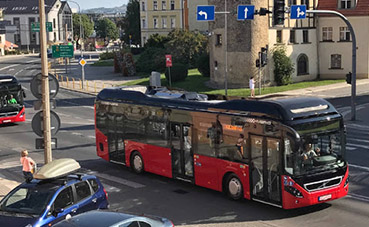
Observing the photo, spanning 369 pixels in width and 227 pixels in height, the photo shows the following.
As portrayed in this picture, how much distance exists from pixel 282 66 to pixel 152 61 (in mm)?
21094

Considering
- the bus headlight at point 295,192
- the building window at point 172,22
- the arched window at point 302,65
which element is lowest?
the bus headlight at point 295,192

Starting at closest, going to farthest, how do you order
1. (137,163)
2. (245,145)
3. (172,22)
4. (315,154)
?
(315,154) → (245,145) → (137,163) → (172,22)

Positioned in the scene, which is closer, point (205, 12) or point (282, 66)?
point (205, 12)

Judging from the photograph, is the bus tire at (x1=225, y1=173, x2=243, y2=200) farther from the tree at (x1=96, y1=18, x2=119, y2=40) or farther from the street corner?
the tree at (x1=96, y1=18, x2=119, y2=40)

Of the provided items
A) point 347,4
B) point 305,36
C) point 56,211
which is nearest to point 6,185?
point 56,211

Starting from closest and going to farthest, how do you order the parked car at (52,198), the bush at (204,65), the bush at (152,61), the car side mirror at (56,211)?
1. the parked car at (52,198)
2. the car side mirror at (56,211)
3. the bush at (204,65)
4. the bush at (152,61)

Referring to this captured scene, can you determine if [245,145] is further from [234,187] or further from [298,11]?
[298,11]

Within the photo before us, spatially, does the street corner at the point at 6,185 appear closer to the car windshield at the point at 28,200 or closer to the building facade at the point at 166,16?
the car windshield at the point at 28,200

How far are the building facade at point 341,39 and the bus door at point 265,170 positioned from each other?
131 ft

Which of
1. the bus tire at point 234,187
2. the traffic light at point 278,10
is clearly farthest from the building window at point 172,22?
the bus tire at point 234,187

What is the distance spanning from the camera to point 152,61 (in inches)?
2677

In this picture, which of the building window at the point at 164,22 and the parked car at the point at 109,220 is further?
the building window at the point at 164,22

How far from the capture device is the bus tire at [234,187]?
54.1 feet

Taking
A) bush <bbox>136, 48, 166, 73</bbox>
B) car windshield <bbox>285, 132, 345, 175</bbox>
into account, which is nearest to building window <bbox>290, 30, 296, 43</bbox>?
bush <bbox>136, 48, 166, 73</bbox>
